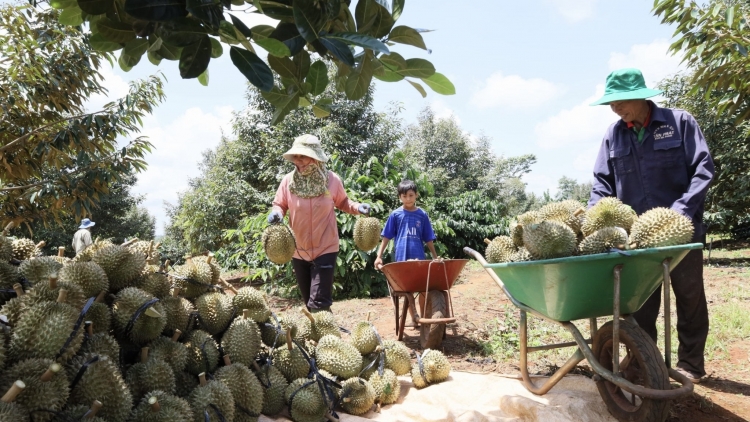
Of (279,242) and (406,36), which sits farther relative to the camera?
(279,242)

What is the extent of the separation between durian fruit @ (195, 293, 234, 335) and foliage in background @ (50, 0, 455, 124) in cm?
123

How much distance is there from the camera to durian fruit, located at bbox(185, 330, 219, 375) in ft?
7.44

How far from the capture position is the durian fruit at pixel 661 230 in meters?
2.30

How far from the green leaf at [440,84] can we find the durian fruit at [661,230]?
4.54 feet

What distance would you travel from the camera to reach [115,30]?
56.2 inches

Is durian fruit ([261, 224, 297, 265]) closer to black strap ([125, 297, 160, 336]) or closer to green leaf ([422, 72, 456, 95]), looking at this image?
black strap ([125, 297, 160, 336])

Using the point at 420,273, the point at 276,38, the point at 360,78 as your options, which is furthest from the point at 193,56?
the point at 420,273

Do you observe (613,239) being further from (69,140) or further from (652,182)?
(69,140)

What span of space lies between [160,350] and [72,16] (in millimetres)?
1393

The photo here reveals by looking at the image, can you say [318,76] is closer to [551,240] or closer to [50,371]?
[50,371]

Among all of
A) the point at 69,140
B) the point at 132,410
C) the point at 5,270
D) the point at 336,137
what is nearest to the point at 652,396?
the point at 132,410

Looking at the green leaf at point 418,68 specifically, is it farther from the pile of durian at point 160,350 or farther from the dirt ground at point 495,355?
the dirt ground at point 495,355

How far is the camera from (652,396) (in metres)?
2.12

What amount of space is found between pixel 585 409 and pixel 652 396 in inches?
26.7
